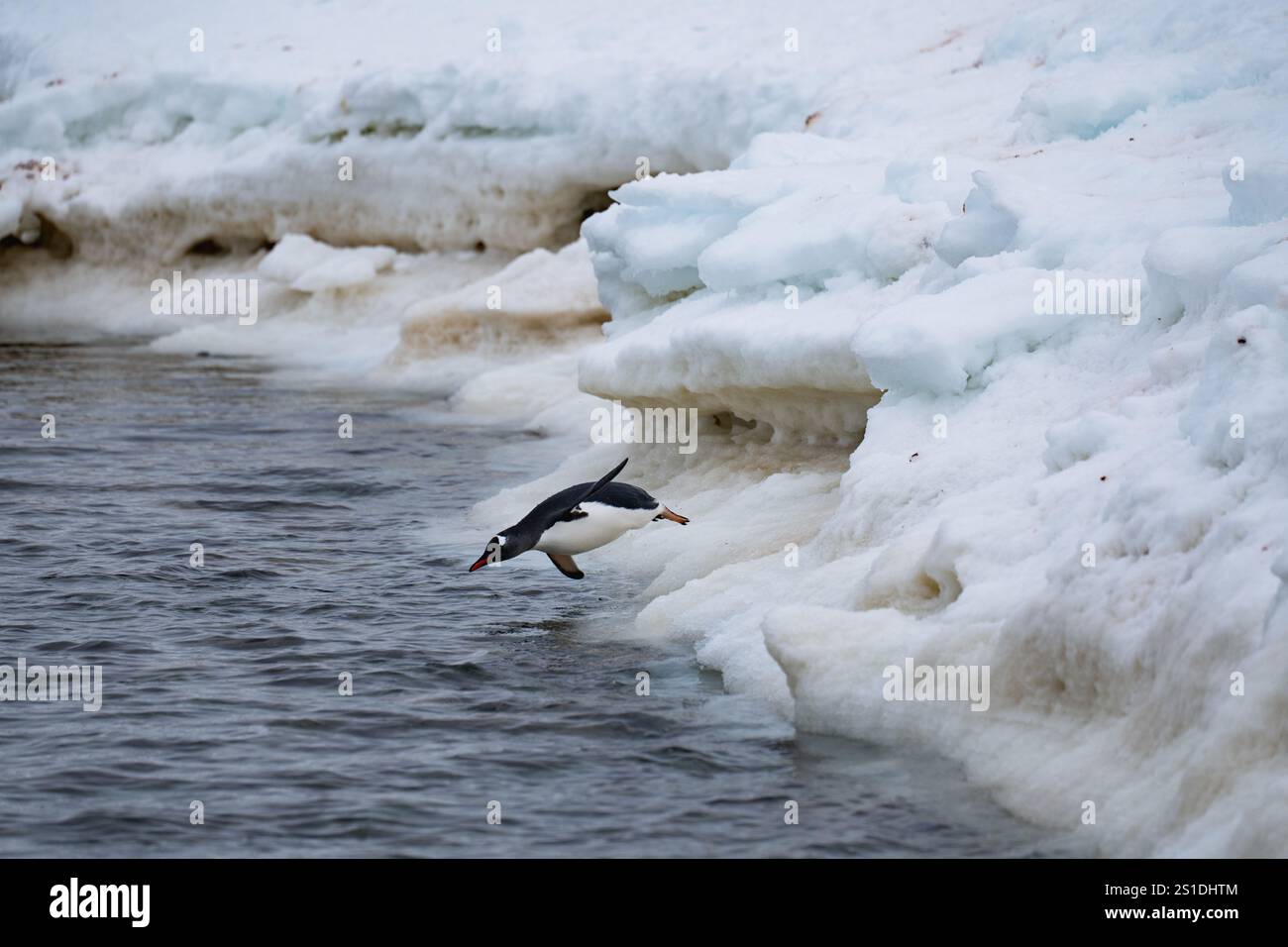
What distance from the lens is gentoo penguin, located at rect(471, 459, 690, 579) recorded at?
26.8ft

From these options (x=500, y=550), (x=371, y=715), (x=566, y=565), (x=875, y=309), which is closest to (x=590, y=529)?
(x=566, y=565)

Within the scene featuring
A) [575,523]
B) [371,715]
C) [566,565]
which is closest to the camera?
[371,715]

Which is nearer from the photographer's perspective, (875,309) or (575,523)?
(575,523)

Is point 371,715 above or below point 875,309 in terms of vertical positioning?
below

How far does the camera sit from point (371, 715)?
20.7ft

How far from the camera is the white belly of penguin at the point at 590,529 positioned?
8.20 m

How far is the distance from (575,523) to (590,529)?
96 millimetres

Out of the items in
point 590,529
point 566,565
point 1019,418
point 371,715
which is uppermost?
point 1019,418

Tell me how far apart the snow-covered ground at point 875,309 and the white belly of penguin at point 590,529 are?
324 millimetres

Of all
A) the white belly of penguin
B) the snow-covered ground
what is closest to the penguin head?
the white belly of penguin

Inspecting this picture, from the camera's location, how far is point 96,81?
22406 mm

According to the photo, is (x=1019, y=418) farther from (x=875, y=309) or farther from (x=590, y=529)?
(x=590, y=529)

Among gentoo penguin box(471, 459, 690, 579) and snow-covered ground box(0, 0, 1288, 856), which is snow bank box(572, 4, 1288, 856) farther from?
gentoo penguin box(471, 459, 690, 579)
